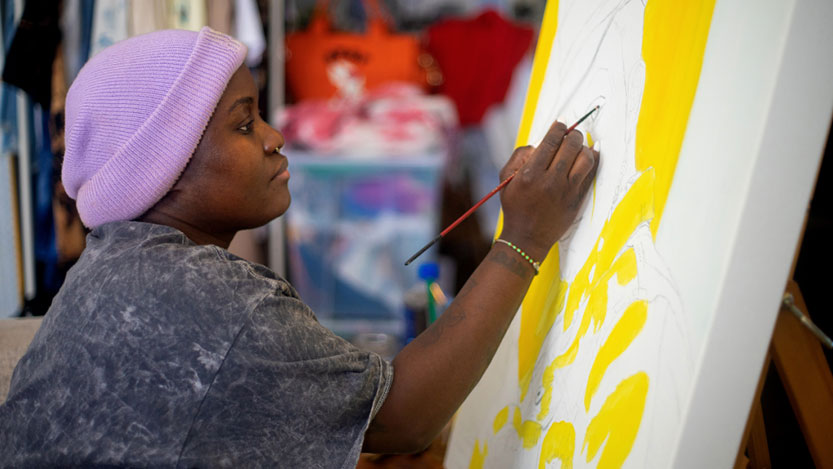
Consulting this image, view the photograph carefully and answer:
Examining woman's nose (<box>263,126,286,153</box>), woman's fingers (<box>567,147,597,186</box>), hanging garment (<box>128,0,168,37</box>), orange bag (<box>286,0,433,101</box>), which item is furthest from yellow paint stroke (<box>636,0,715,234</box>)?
orange bag (<box>286,0,433,101</box>)

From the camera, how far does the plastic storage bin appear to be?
2.88m

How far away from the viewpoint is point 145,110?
2.85ft

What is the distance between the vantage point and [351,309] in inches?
119

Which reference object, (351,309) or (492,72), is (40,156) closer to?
(351,309)

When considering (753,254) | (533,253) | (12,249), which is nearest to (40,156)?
(12,249)

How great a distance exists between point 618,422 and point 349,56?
8.50 ft

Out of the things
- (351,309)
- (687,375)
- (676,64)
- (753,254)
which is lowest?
(351,309)

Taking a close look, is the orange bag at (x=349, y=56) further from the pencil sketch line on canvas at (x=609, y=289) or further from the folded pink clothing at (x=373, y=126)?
the pencil sketch line on canvas at (x=609, y=289)

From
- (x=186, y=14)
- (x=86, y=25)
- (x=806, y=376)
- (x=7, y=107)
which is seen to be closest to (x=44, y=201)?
(x=7, y=107)

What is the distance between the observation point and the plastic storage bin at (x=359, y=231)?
9.44 feet

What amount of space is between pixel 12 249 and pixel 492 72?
6.77 ft

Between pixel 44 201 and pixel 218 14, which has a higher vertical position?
pixel 218 14

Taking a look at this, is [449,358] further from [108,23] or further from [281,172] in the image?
[108,23]

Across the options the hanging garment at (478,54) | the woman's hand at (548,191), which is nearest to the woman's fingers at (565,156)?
the woman's hand at (548,191)
